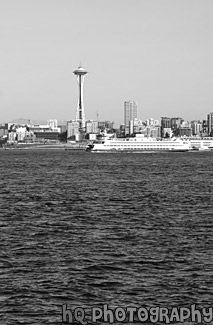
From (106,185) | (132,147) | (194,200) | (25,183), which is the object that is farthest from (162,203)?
(132,147)

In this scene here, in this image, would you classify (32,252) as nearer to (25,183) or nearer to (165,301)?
(165,301)

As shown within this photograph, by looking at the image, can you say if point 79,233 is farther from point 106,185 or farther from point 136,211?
point 106,185

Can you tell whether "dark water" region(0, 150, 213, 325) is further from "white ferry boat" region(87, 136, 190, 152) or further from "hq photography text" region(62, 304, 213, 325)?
"white ferry boat" region(87, 136, 190, 152)

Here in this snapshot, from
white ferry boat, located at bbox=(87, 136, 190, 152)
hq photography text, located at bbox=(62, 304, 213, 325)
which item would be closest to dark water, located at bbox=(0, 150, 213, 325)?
hq photography text, located at bbox=(62, 304, 213, 325)

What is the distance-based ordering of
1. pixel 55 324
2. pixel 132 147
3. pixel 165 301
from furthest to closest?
pixel 132 147 → pixel 165 301 → pixel 55 324

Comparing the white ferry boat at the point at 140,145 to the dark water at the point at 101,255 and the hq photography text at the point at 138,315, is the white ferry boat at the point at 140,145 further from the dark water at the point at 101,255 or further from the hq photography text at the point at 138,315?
the hq photography text at the point at 138,315

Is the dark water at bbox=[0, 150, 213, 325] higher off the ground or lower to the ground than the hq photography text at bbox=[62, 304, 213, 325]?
higher

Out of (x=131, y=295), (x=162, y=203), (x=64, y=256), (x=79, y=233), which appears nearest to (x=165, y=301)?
(x=131, y=295)

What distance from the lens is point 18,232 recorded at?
28578mm

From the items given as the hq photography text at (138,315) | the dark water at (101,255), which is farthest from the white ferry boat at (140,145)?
the hq photography text at (138,315)

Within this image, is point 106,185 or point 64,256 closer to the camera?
point 64,256

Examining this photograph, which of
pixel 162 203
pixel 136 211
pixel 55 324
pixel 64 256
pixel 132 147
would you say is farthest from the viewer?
pixel 132 147

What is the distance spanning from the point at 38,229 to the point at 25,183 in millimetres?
31746

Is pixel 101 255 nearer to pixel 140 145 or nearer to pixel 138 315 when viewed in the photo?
pixel 138 315
